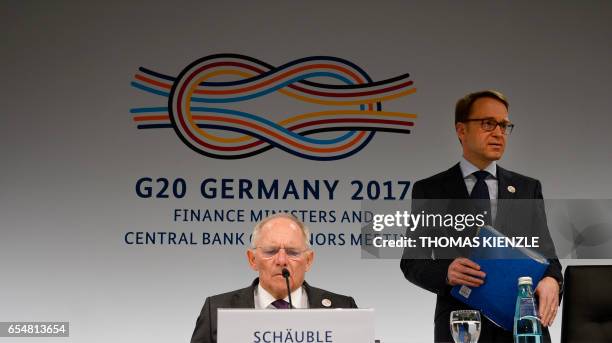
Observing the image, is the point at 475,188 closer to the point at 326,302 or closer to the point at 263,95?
the point at 263,95

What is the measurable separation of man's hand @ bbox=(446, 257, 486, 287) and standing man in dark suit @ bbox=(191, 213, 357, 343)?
4.31 feet

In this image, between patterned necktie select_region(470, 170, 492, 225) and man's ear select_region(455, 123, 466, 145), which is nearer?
patterned necktie select_region(470, 170, 492, 225)

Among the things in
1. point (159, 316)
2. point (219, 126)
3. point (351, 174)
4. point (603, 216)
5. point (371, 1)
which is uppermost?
point (371, 1)

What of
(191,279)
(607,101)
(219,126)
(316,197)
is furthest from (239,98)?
(607,101)

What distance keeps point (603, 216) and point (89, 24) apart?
3.13m

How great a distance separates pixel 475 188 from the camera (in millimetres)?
4539

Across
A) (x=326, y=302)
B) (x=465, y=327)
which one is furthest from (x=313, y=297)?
(x=465, y=327)

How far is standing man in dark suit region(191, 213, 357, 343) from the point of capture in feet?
9.96

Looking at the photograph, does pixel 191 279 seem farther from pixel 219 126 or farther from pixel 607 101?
pixel 607 101

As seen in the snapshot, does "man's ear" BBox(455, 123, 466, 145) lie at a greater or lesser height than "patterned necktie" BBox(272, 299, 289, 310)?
greater

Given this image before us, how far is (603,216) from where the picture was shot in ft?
15.1

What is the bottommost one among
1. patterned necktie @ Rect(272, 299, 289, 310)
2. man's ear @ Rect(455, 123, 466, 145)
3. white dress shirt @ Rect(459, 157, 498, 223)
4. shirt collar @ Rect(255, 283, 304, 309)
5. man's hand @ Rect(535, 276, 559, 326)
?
patterned necktie @ Rect(272, 299, 289, 310)

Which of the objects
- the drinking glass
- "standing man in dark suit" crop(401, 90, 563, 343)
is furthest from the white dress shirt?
the drinking glass

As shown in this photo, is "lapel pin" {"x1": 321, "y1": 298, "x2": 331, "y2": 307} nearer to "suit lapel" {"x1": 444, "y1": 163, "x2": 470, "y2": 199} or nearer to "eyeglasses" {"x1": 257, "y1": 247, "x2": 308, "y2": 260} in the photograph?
"eyeglasses" {"x1": 257, "y1": 247, "x2": 308, "y2": 260}
